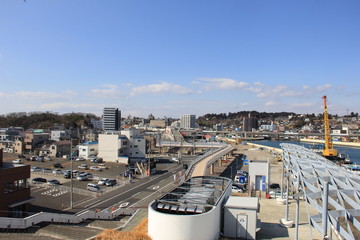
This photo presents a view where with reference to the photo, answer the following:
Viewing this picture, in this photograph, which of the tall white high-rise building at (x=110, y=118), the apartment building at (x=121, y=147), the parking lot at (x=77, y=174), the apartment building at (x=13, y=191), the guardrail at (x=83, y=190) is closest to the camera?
the apartment building at (x=13, y=191)

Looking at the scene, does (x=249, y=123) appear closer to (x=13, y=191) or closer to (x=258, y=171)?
(x=258, y=171)

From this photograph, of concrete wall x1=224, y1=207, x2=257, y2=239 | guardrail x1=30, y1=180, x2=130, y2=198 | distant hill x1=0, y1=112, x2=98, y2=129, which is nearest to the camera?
concrete wall x1=224, y1=207, x2=257, y2=239

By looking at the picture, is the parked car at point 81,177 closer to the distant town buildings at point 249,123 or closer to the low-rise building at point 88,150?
the low-rise building at point 88,150

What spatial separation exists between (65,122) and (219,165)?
54.8 meters

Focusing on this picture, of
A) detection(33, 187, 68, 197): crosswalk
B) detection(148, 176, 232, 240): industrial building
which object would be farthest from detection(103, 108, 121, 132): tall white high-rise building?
detection(148, 176, 232, 240): industrial building

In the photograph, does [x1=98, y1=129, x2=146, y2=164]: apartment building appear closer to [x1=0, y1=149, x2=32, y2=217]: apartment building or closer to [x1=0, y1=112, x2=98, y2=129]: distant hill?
[x1=0, y1=149, x2=32, y2=217]: apartment building

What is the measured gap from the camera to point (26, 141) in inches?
1567

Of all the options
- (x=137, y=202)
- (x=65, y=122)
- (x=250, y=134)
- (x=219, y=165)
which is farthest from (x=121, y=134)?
(x=250, y=134)

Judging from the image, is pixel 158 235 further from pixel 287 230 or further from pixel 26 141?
pixel 26 141

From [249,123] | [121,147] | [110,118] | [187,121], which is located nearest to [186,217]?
[121,147]

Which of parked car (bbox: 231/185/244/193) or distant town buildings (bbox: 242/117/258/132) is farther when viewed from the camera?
distant town buildings (bbox: 242/117/258/132)

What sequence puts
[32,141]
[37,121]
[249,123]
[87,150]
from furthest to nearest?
1. [249,123]
2. [37,121]
3. [32,141]
4. [87,150]

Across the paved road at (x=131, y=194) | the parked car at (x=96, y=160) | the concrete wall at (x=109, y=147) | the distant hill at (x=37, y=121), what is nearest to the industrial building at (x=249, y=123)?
the distant hill at (x=37, y=121)

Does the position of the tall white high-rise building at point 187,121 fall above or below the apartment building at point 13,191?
above
